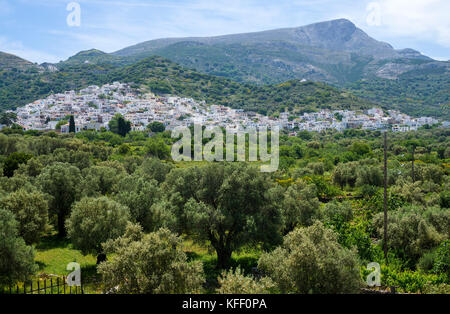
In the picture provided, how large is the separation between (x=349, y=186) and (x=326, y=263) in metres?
46.4

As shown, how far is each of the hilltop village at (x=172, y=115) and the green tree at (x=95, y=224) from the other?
104 meters

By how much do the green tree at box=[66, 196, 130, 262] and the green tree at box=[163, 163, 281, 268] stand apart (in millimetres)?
3844

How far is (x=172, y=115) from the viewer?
485ft

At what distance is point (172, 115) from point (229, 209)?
130595mm

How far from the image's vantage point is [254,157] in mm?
75312

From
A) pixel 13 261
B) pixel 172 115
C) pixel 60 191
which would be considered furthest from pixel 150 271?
pixel 172 115

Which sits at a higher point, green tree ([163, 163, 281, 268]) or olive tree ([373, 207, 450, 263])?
green tree ([163, 163, 281, 268])

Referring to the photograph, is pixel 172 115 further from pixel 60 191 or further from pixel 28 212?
pixel 28 212

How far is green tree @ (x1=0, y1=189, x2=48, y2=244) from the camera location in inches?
822

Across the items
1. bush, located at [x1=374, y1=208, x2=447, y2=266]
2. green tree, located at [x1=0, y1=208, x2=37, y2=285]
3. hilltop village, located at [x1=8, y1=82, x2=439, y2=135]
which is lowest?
bush, located at [x1=374, y1=208, x2=447, y2=266]

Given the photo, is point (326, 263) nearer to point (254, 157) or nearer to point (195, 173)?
point (195, 173)

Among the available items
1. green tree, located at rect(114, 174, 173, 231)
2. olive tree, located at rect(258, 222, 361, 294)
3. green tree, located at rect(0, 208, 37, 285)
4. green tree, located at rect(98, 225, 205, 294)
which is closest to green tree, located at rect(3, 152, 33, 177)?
green tree, located at rect(114, 174, 173, 231)

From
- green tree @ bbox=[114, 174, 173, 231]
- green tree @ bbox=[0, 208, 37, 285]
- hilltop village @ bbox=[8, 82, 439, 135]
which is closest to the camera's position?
green tree @ bbox=[0, 208, 37, 285]

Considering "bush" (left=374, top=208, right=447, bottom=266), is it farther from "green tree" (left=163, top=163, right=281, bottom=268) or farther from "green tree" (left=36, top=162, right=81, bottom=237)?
"green tree" (left=36, top=162, right=81, bottom=237)
